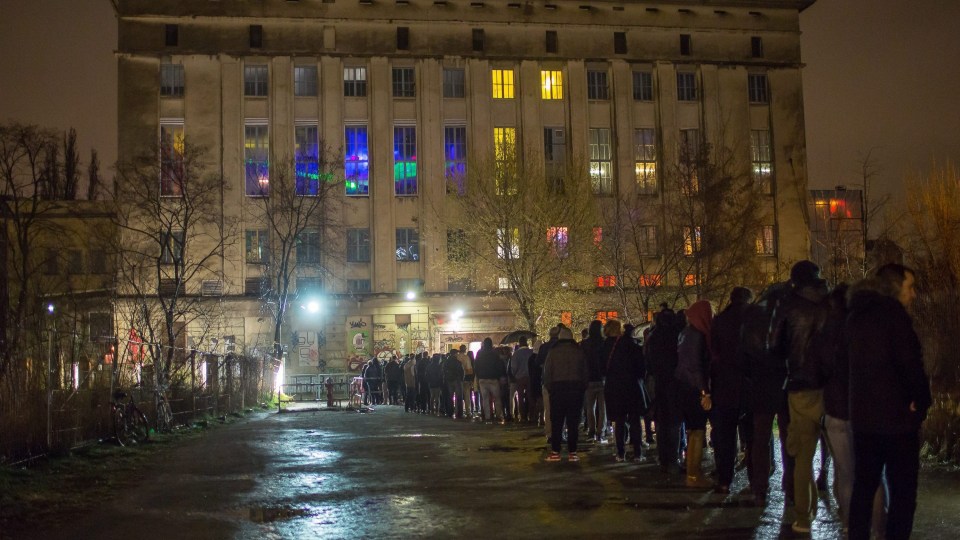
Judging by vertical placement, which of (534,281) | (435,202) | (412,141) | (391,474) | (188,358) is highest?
(412,141)

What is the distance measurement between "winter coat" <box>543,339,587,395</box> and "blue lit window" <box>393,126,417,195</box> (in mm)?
51027

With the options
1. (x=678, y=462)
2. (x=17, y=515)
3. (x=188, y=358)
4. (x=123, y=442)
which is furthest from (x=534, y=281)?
(x=17, y=515)

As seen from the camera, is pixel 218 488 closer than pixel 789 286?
No

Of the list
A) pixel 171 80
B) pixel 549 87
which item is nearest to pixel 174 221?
pixel 171 80

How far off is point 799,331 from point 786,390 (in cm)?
57

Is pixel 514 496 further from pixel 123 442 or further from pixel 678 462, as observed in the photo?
→ pixel 123 442

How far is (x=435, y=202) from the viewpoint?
6384cm

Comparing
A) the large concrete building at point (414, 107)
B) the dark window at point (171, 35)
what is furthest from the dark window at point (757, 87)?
the dark window at point (171, 35)

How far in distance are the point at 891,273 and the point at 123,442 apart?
1458cm

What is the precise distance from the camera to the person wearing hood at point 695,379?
423 inches

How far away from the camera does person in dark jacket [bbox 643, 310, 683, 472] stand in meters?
12.3

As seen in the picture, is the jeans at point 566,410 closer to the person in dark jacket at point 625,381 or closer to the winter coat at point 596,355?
the person in dark jacket at point 625,381

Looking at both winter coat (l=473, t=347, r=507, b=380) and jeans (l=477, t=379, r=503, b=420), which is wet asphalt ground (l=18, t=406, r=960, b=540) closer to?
winter coat (l=473, t=347, r=507, b=380)

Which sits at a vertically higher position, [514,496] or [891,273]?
[891,273]
